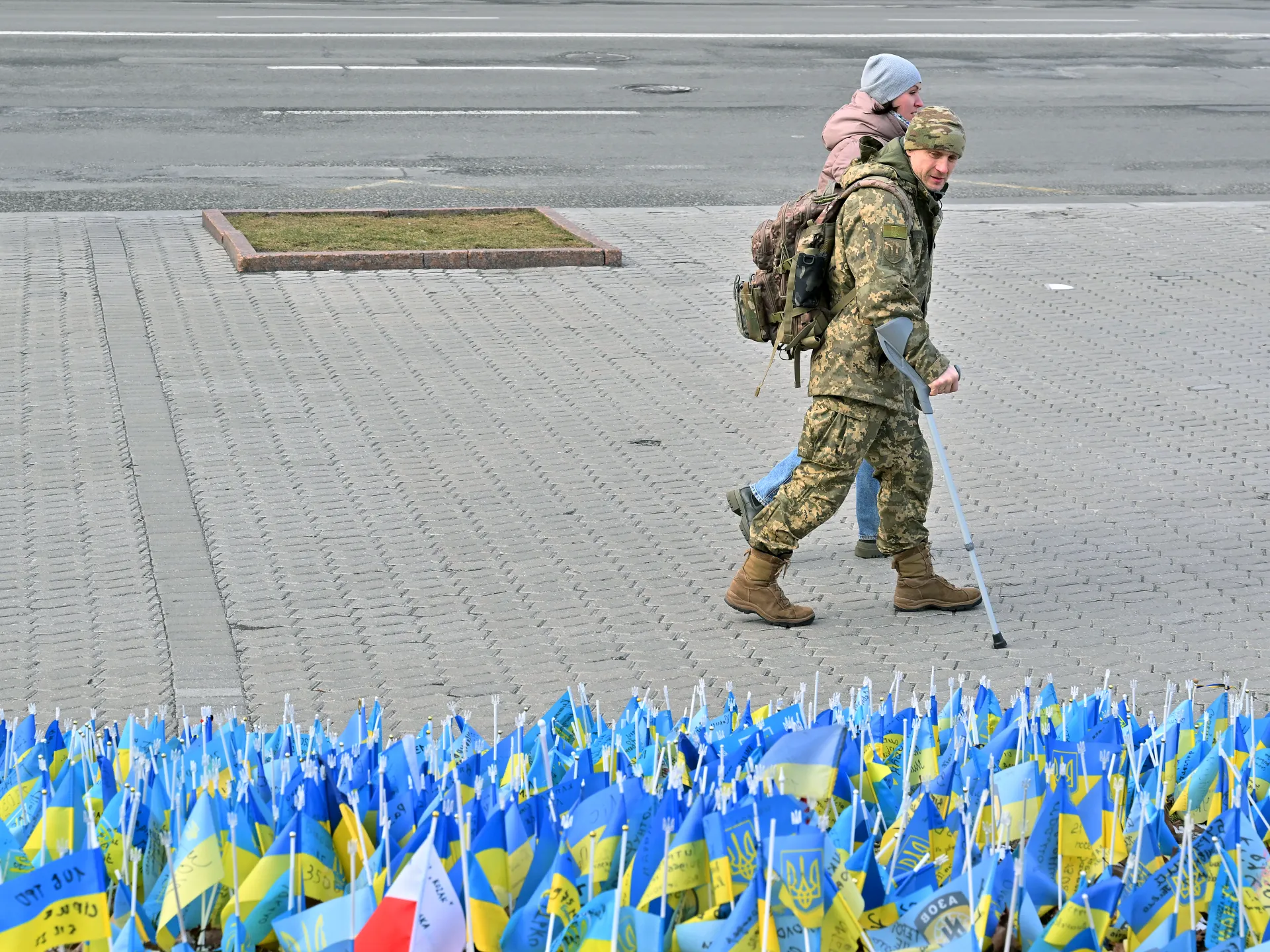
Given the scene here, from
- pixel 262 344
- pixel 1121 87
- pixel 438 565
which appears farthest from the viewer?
pixel 1121 87

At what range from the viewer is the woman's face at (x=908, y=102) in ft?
20.6

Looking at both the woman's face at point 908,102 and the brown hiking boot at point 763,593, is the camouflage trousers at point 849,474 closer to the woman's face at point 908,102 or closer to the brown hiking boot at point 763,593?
the brown hiking boot at point 763,593

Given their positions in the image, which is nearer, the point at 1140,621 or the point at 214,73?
the point at 1140,621

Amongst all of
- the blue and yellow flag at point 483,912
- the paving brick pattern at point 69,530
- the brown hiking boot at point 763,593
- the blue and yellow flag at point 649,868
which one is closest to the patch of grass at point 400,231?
the paving brick pattern at point 69,530

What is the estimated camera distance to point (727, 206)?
14586 millimetres

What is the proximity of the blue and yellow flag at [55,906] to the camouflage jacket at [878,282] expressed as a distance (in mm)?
3726

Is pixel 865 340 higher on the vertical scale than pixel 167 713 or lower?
higher

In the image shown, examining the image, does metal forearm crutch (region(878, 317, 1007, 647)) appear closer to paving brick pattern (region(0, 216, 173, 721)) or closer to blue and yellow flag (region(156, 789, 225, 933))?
paving brick pattern (region(0, 216, 173, 721))

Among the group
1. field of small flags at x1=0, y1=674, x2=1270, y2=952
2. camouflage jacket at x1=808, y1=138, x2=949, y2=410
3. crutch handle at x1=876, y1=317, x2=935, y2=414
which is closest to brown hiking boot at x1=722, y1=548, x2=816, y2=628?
camouflage jacket at x1=808, y1=138, x2=949, y2=410

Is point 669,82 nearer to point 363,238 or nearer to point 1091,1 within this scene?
point 363,238

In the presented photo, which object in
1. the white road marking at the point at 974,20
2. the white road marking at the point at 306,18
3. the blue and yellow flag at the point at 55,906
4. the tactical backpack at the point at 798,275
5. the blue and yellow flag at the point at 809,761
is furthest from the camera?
the white road marking at the point at 974,20

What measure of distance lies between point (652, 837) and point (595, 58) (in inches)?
839

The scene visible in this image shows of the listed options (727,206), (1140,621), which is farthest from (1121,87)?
(1140,621)

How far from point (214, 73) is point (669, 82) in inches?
222
